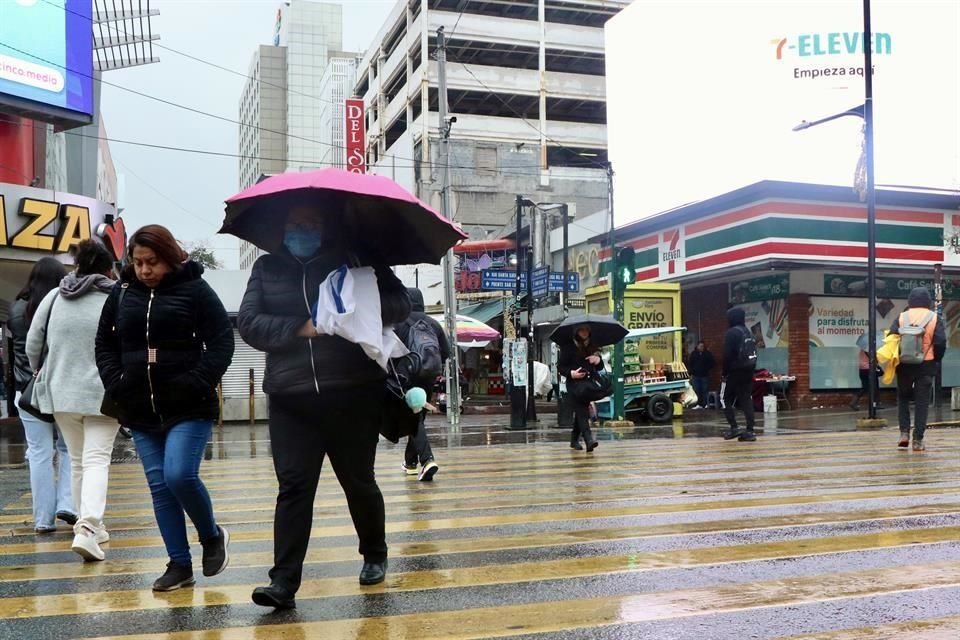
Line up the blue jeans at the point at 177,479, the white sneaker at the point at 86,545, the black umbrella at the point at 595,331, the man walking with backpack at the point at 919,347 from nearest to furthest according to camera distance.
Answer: the blue jeans at the point at 177,479 → the white sneaker at the point at 86,545 → the man walking with backpack at the point at 919,347 → the black umbrella at the point at 595,331

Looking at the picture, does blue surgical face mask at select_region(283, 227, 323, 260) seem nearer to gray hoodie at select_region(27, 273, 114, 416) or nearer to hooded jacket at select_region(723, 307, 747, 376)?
gray hoodie at select_region(27, 273, 114, 416)

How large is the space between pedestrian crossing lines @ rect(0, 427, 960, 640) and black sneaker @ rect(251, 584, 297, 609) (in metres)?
0.08

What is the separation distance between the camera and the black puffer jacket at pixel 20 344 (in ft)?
22.3

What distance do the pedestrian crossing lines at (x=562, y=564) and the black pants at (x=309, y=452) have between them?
1.07ft

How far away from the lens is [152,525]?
6.89 m

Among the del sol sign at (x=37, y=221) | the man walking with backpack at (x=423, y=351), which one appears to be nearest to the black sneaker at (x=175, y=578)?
the man walking with backpack at (x=423, y=351)

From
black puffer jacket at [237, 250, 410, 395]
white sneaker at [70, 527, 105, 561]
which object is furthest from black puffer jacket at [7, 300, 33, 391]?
black puffer jacket at [237, 250, 410, 395]

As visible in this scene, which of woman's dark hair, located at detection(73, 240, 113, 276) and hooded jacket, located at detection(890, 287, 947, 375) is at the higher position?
woman's dark hair, located at detection(73, 240, 113, 276)

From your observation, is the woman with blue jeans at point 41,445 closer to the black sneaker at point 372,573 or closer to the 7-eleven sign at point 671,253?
the black sneaker at point 372,573

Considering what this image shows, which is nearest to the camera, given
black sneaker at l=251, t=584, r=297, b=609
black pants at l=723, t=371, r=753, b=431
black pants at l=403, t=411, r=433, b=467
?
black sneaker at l=251, t=584, r=297, b=609

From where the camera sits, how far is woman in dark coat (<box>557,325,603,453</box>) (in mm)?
11773

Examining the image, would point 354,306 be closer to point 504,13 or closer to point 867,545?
point 867,545

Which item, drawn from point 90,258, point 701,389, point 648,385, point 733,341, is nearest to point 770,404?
point 701,389

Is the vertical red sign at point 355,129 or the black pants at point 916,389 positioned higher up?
the vertical red sign at point 355,129
